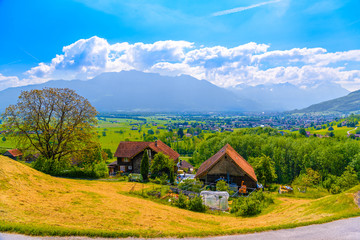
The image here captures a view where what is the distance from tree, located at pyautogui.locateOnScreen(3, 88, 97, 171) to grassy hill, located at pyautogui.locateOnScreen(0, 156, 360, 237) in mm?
13263

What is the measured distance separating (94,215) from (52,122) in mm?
24979

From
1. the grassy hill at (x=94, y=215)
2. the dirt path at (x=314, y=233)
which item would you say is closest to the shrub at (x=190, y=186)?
the grassy hill at (x=94, y=215)

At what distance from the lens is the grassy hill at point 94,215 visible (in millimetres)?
14008

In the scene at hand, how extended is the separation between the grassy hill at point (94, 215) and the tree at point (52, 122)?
13263mm

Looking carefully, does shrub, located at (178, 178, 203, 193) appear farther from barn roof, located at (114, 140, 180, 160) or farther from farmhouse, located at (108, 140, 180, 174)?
barn roof, located at (114, 140, 180, 160)

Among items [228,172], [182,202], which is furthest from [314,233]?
[228,172]

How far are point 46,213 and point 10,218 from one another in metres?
2.32

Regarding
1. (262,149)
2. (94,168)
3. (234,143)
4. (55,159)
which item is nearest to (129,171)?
(94,168)

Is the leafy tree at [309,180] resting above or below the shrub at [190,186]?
below

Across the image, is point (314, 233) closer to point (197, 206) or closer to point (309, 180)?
point (197, 206)

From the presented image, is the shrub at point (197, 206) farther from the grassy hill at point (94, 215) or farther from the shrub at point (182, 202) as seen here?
the grassy hill at point (94, 215)

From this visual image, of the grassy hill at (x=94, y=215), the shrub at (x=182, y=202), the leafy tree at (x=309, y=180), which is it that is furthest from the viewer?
the leafy tree at (x=309, y=180)

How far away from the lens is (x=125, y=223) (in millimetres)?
16406

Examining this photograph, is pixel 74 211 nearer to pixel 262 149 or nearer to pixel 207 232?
pixel 207 232
